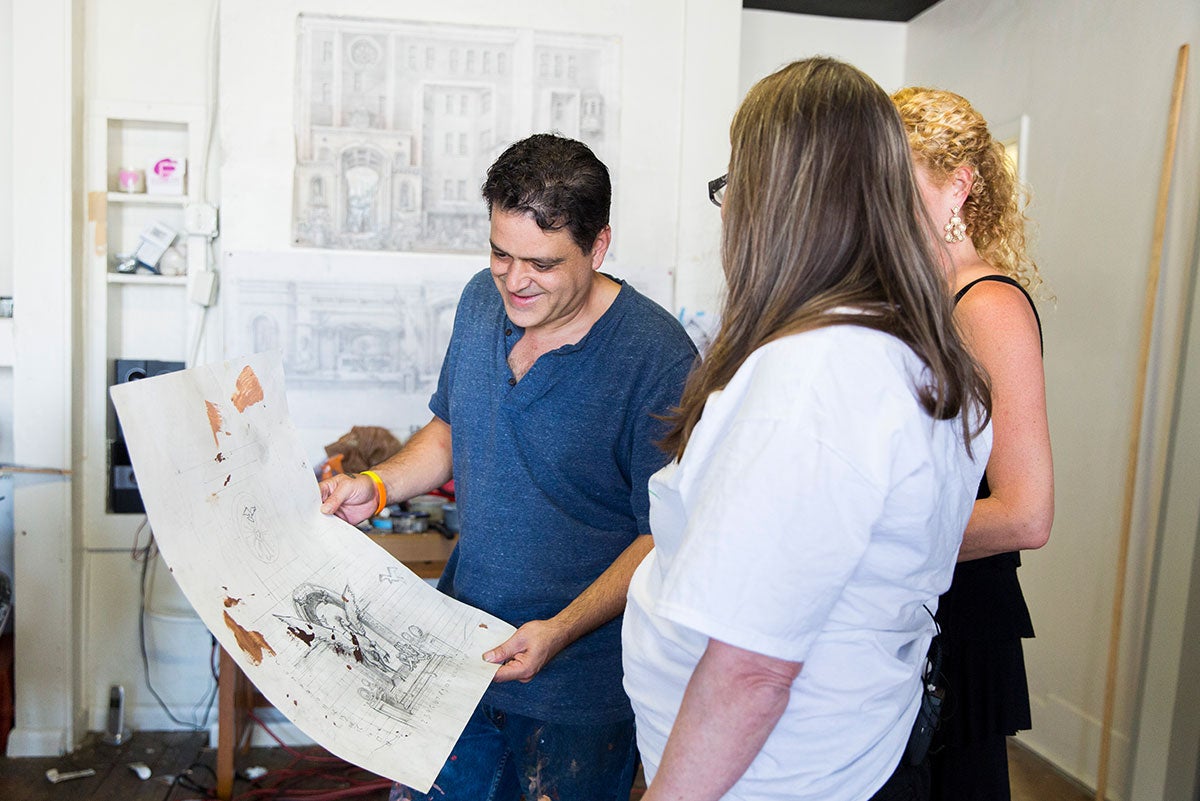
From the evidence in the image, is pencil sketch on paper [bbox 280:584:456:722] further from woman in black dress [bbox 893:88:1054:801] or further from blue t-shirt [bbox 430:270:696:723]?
woman in black dress [bbox 893:88:1054:801]

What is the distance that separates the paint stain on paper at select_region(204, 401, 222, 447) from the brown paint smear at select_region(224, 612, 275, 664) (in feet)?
0.73

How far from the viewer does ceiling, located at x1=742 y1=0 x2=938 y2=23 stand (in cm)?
385

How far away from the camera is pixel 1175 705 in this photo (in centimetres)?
251

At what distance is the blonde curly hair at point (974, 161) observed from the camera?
1392mm

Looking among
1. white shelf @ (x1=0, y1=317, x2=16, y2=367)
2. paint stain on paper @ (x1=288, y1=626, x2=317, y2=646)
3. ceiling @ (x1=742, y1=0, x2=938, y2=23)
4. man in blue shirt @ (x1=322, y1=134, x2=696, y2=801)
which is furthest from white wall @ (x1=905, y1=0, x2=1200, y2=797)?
white shelf @ (x1=0, y1=317, x2=16, y2=367)

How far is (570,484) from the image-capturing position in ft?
4.75

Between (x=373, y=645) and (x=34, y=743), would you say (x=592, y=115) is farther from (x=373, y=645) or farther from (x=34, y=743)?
(x=34, y=743)

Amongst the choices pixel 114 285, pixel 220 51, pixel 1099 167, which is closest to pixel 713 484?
pixel 1099 167

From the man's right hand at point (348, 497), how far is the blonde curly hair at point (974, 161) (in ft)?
3.09

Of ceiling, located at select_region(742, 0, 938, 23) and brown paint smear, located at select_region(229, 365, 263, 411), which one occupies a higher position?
ceiling, located at select_region(742, 0, 938, 23)

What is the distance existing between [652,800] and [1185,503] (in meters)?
2.22

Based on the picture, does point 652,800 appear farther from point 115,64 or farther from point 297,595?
point 115,64

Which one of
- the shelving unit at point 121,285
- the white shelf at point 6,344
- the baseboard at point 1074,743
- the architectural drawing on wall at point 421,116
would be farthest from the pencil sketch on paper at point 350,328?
the baseboard at point 1074,743

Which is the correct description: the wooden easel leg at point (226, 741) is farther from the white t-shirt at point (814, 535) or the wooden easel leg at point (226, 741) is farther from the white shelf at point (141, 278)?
the white t-shirt at point (814, 535)
